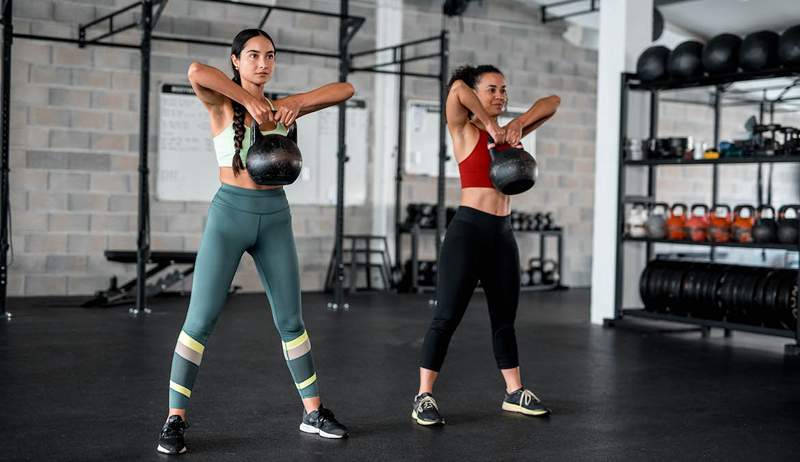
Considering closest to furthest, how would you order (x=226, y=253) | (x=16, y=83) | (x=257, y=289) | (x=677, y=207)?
(x=226, y=253), (x=677, y=207), (x=16, y=83), (x=257, y=289)

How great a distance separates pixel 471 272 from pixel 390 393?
866mm

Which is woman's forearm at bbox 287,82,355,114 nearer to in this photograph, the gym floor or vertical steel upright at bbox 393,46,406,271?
the gym floor

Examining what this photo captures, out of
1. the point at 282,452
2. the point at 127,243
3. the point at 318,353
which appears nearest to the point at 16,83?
the point at 127,243

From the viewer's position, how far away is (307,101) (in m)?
2.96

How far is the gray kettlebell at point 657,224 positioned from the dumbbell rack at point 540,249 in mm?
2685

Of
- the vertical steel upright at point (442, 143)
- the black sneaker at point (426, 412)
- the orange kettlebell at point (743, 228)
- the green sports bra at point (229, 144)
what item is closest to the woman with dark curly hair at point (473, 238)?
the black sneaker at point (426, 412)

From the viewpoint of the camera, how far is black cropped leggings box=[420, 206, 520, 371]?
11.1 ft

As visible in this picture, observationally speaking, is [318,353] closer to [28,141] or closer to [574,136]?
[28,141]

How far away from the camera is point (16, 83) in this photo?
7.61 m

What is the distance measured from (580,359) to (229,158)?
2.79m

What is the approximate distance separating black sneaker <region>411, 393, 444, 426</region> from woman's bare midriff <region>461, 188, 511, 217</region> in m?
0.72

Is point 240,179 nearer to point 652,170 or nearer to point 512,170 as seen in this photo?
point 512,170

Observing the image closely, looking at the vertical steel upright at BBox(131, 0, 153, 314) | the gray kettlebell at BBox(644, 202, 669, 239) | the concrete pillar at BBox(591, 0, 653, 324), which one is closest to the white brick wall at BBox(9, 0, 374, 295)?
the vertical steel upright at BBox(131, 0, 153, 314)

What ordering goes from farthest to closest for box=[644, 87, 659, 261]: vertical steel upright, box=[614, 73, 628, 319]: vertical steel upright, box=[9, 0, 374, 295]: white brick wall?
box=[9, 0, 374, 295]: white brick wall < box=[644, 87, 659, 261]: vertical steel upright < box=[614, 73, 628, 319]: vertical steel upright
